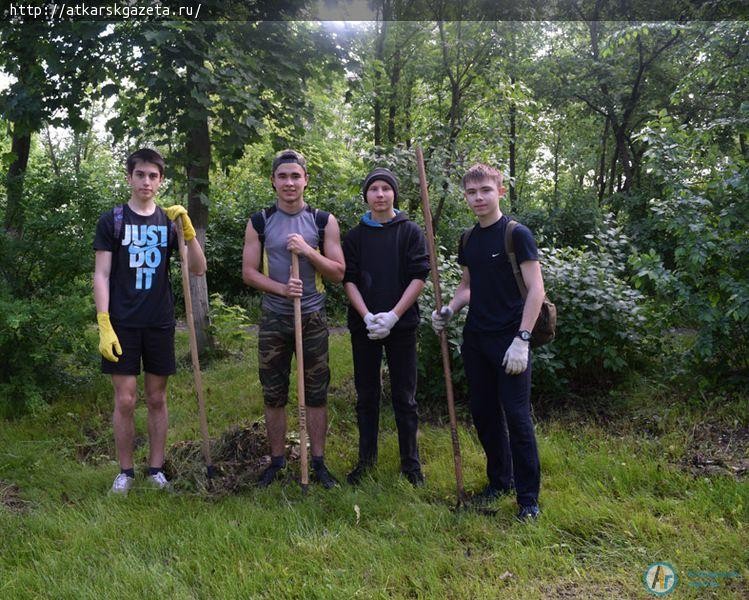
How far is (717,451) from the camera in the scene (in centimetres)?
395

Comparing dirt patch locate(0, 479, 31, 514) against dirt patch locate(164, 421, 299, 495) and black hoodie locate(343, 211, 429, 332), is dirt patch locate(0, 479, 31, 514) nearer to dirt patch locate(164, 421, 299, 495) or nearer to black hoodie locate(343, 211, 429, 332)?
dirt patch locate(164, 421, 299, 495)

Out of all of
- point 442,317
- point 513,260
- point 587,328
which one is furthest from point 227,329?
point 513,260

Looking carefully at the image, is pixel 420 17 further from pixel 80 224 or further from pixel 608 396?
pixel 608 396

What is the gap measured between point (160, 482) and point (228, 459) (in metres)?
0.58

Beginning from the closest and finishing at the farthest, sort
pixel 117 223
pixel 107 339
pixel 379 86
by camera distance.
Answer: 1. pixel 107 339
2. pixel 117 223
3. pixel 379 86

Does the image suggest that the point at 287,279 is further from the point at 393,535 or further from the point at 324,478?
the point at 393,535

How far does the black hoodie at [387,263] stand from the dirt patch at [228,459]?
1.27 m

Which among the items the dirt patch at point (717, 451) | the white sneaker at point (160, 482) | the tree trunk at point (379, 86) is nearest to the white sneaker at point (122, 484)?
the white sneaker at point (160, 482)

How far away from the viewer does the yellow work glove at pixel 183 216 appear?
3786mm

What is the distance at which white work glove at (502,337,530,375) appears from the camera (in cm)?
309

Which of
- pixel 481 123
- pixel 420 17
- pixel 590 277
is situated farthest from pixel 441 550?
pixel 420 17

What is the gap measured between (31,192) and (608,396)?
5834 millimetres

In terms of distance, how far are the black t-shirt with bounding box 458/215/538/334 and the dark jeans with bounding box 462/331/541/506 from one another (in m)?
0.09

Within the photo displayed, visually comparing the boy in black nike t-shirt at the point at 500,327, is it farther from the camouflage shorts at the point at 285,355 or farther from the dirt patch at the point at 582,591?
the camouflage shorts at the point at 285,355
